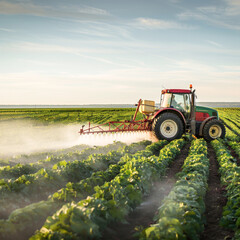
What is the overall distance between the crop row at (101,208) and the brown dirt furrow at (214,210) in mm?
1581

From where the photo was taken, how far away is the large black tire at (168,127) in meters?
14.3

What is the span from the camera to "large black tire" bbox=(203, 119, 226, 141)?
1577 cm

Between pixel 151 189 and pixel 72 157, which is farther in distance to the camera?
pixel 72 157

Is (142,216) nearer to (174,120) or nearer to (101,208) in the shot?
(101,208)

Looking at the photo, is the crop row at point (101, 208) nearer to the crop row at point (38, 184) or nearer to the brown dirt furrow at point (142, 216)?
the brown dirt furrow at point (142, 216)

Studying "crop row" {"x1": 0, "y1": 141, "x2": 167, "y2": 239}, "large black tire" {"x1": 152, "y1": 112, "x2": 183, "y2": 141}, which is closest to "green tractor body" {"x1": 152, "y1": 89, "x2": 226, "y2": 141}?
"large black tire" {"x1": 152, "y1": 112, "x2": 183, "y2": 141}

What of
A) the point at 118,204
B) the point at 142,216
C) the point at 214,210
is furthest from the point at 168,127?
the point at 118,204

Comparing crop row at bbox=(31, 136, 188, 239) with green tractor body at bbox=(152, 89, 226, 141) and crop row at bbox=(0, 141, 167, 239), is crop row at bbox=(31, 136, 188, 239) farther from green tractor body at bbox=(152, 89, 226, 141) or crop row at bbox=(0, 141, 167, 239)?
green tractor body at bbox=(152, 89, 226, 141)

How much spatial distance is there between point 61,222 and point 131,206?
7.21ft

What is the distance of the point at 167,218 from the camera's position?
4281 mm

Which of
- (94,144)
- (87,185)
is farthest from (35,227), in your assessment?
(94,144)

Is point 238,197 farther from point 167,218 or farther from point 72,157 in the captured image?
point 72,157

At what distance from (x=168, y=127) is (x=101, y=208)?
416 inches

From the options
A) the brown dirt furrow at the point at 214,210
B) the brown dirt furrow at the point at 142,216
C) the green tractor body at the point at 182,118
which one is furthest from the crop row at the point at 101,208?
the green tractor body at the point at 182,118
